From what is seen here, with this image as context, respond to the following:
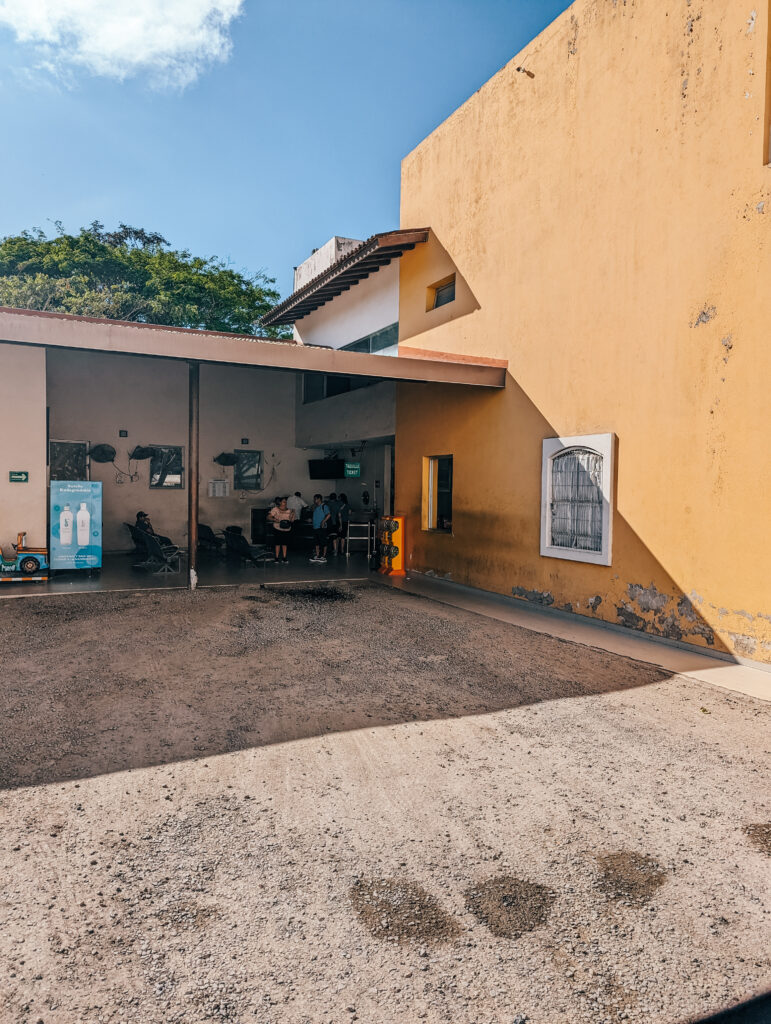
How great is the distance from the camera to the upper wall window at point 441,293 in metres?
10.8

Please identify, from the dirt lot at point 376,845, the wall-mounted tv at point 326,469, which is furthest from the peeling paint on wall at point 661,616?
the wall-mounted tv at point 326,469

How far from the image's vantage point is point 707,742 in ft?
13.6

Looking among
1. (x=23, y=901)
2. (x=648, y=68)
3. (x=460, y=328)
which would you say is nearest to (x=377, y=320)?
(x=460, y=328)

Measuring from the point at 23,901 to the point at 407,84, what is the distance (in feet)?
47.9

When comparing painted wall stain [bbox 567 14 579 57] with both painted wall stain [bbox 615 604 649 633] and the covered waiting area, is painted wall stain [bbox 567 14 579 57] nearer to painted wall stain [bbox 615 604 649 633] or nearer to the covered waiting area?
the covered waiting area

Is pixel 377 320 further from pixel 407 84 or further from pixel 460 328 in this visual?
pixel 407 84

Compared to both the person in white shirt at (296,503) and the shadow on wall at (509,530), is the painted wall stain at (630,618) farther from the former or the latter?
the person in white shirt at (296,503)

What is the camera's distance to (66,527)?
10461mm

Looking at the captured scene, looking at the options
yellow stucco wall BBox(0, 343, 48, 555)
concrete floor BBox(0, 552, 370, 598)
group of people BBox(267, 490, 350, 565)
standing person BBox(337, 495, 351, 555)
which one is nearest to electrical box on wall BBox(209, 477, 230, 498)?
concrete floor BBox(0, 552, 370, 598)

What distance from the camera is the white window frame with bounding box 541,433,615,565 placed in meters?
7.29

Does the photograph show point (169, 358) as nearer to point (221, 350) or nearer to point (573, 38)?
point (221, 350)

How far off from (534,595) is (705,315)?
4.19m

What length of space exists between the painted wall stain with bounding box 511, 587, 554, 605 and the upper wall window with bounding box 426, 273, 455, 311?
17.0ft

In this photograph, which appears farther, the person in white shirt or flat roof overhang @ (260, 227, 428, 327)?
the person in white shirt
